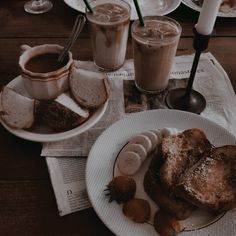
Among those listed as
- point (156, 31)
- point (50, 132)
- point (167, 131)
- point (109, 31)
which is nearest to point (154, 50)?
point (156, 31)

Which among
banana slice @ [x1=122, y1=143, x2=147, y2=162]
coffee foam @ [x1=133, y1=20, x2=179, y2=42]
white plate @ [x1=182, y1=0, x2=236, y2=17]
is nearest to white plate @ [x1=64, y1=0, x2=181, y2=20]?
white plate @ [x1=182, y1=0, x2=236, y2=17]

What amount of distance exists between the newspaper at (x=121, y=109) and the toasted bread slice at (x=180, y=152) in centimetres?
18

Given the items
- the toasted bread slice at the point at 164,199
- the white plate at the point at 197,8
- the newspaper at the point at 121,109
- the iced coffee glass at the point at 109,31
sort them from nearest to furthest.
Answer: the toasted bread slice at the point at 164,199 → the newspaper at the point at 121,109 → the iced coffee glass at the point at 109,31 → the white plate at the point at 197,8

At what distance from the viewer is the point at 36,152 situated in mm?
889

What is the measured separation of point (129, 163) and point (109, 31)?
48cm

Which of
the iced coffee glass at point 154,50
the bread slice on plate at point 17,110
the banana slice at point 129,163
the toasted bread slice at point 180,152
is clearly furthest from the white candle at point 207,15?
the bread slice on plate at point 17,110

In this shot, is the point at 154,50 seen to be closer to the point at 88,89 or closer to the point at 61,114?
the point at 88,89

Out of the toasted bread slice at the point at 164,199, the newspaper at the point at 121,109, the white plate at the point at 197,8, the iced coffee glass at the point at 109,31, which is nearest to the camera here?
the toasted bread slice at the point at 164,199

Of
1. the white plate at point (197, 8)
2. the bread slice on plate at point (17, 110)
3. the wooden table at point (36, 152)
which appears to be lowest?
the wooden table at point (36, 152)

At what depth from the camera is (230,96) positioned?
41.9 inches

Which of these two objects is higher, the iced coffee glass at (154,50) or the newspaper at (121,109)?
the iced coffee glass at (154,50)

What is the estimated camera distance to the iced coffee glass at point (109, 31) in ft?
3.56

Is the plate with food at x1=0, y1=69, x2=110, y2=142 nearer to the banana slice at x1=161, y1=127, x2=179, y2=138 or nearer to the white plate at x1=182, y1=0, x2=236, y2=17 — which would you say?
the banana slice at x1=161, y1=127, x2=179, y2=138

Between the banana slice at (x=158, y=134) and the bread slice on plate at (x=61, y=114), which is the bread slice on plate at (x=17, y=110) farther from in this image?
the banana slice at (x=158, y=134)
